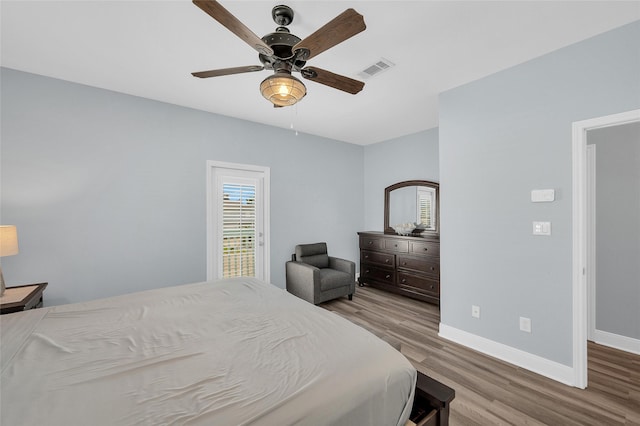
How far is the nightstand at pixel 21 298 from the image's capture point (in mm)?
1988

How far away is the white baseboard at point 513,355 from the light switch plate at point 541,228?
112 cm

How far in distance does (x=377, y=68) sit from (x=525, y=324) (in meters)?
2.78

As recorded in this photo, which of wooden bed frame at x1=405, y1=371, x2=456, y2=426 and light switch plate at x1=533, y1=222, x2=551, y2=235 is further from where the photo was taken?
light switch plate at x1=533, y1=222, x2=551, y2=235

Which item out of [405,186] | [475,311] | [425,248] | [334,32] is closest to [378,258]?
[425,248]

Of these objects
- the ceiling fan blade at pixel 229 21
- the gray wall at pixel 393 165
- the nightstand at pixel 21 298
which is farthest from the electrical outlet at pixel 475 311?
the nightstand at pixel 21 298

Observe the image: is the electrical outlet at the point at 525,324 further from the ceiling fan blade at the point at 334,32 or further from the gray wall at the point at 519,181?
the ceiling fan blade at the point at 334,32

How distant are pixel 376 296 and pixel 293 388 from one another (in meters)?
3.67

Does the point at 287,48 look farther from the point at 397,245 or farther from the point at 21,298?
the point at 397,245

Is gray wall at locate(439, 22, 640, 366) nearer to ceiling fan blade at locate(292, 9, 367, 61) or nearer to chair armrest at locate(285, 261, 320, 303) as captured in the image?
chair armrest at locate(285, 261, 320, 303)

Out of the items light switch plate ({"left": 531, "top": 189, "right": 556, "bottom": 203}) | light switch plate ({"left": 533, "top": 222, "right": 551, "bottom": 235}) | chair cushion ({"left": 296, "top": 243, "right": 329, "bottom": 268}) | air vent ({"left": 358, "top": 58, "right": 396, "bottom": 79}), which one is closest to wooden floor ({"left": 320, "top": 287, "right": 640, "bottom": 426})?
light switch plate ({"left": 533, "top": 222, "right": 551, "bottom": 235})

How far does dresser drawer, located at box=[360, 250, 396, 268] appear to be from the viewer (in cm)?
448

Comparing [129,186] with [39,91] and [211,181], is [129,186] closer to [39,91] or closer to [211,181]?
[211,181]

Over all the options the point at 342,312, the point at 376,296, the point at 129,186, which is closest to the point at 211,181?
the point at 129,186

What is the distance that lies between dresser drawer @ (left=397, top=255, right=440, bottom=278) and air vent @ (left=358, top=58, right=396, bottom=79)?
8.92 feet
